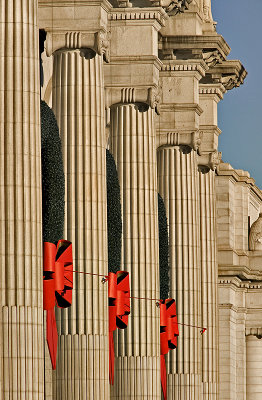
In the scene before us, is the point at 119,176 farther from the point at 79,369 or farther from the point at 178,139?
the point at 79,369

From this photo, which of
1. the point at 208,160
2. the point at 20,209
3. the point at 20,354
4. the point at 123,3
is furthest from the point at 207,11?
the point at 20,354

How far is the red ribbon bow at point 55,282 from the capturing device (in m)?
62.8

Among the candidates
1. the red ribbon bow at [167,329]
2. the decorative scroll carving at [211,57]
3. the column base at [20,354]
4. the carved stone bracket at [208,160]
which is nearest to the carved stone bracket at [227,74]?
the decorative scroll carving at [211,57]

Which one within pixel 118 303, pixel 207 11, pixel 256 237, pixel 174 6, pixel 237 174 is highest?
pixel 207 11

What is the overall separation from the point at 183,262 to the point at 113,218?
15.1m

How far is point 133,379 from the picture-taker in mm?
78812

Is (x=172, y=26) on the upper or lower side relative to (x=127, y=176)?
upper

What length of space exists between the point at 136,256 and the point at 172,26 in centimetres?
1732

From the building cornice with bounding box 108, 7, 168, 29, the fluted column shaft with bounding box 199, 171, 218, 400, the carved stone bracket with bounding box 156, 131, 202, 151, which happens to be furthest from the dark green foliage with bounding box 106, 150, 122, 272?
the fluted column shaft with bounding box 199, 171, 218, 400

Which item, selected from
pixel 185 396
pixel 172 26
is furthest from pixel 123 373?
pixel 172 26

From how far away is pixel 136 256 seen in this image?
79.7m

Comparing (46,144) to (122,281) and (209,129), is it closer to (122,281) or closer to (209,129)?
(122,281)

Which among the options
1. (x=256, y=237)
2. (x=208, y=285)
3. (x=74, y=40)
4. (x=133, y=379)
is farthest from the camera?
(x=256, y=237)

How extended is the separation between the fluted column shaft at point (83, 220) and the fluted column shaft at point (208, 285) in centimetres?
2903
